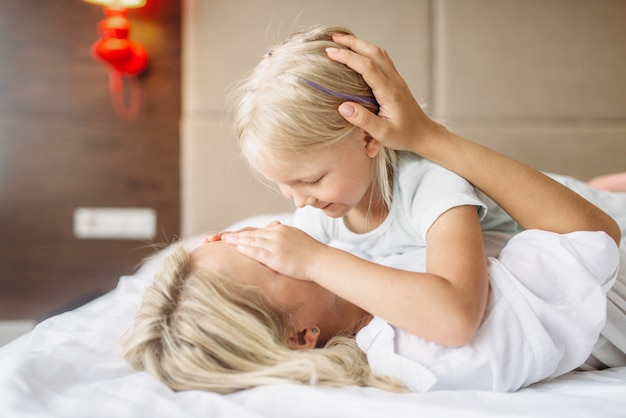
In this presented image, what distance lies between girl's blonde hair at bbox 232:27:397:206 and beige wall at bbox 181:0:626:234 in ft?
3.17

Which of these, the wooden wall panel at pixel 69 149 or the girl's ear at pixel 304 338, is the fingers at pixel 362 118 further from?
the wooden wall panel at pixel 69 149

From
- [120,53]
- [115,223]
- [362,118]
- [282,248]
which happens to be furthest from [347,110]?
[115,223]

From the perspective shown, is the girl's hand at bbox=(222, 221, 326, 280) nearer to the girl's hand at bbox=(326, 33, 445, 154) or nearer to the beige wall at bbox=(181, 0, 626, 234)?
the girl's hand at bbox=(326, 33, 445, 154)

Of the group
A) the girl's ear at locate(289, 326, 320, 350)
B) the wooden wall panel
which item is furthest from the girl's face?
A: the wooden wall panel

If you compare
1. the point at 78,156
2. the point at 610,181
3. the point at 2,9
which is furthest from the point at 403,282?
the point at 2,9

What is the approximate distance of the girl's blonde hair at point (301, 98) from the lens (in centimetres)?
93

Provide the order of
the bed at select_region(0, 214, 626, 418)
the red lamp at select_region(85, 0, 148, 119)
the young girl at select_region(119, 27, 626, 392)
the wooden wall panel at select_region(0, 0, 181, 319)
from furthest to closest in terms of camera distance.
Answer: the wooden wall panel at select_region(0, 0, 181, 319), the red lamp at select_region(85, 0, 148, 119), the young girl at select_region(119, 27, 626, 392), the bed at select_region(0, 214, 626, 418)

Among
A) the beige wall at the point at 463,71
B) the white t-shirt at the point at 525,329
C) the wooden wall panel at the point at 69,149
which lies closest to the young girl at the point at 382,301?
the white t-shirt at the point at 525,329

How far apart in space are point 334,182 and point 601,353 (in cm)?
52

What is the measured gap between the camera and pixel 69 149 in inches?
76.8

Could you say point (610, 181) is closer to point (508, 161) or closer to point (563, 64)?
point (563, 64)

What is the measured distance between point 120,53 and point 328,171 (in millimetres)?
1151

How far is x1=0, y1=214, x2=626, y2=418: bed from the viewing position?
2.26ft

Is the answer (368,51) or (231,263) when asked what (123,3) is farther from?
(231,263)
